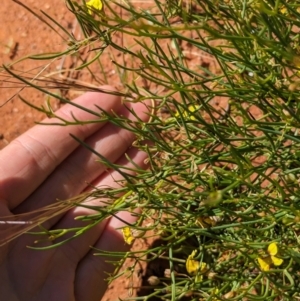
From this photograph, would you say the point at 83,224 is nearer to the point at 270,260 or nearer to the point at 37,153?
the point at 37,153

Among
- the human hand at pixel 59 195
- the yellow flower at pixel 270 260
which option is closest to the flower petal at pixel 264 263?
the yellow flower at pixel 270 260

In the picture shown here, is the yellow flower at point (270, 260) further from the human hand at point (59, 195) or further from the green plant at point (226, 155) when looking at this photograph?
the human hand at point (59, 195)

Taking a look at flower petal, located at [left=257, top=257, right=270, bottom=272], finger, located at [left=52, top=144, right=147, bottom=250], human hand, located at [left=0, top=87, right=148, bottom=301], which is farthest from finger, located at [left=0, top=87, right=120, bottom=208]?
flower petal, located at [left=257, top=257, right=270, bottom=272]

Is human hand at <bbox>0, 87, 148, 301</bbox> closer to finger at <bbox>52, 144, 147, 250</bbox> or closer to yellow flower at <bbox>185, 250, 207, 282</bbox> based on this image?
finger at <bbox>52, 144, 147, 250</bbox>

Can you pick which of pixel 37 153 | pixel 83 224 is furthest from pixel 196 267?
pixel 37 153

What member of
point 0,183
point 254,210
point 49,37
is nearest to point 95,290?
point 0,183

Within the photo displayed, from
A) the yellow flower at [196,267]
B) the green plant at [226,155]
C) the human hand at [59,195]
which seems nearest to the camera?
the green plant at [226,155]

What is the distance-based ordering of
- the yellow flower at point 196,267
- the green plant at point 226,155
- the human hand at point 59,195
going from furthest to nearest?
the human hand at point 59,195
the yellow flower at point 196,267
the green plant at point 226,155
